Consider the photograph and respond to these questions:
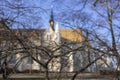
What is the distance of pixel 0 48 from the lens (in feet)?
47.3

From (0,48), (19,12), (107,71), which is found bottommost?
(107,71)

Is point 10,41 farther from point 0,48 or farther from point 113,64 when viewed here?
point 113,64

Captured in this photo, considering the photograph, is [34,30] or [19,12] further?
[34,30]

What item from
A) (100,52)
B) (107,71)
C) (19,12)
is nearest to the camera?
(19,12)

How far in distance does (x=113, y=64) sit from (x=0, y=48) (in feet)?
16.7

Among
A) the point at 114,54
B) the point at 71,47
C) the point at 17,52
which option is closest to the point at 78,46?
the point at 71,47

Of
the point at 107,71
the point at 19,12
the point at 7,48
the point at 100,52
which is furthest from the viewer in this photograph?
the point at 107,71

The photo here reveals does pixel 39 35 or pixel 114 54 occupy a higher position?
pixel 39 35

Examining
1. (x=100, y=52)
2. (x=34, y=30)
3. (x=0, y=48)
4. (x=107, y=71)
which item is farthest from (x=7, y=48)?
(x=107, y=71)

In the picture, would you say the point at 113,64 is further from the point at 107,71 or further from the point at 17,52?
the point at 17,52

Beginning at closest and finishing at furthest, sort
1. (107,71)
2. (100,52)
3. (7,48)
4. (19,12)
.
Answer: (19,12), (7,48), (100,52), (107,71)

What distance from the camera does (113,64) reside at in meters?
15.9

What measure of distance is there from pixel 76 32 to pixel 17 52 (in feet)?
10.5

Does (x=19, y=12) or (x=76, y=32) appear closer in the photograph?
(x=19, y=12)
